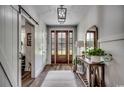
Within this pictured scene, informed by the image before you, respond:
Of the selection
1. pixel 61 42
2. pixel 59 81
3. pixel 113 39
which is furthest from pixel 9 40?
pixel 61 42

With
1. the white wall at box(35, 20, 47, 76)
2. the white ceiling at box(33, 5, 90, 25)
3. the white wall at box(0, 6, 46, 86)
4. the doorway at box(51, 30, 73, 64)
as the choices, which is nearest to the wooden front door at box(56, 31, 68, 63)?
the doorway at box(51, 30, 73, 64)

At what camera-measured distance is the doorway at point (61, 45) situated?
366 inches

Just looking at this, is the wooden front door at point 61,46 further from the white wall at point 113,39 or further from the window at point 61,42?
the white wall at point 113,39

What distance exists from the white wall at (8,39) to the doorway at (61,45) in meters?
6.02

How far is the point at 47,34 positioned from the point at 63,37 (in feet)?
3.09

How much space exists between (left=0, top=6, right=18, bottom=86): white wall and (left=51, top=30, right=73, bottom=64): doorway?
237 inches

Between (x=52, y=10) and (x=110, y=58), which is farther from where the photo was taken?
(x=52, y=10)

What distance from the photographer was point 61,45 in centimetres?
934

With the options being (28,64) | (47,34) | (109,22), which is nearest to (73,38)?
(47,34)

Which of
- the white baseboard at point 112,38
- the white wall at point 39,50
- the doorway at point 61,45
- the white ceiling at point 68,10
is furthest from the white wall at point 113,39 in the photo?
the doorway at point 61,45

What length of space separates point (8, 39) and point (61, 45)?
6.59 m
